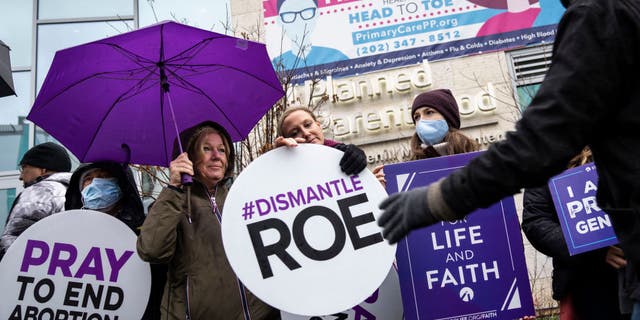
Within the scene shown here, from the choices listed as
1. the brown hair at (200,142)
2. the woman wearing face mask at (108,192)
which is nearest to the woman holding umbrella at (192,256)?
A: the brown hair at (200,142)

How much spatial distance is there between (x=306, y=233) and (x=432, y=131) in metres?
1.11

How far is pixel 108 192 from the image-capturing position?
320 cm

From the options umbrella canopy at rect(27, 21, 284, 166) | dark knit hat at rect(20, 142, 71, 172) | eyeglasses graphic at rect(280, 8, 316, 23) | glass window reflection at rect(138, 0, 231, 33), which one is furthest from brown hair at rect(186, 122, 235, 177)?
glass window reflection at rect(138, 0, 231, 33)

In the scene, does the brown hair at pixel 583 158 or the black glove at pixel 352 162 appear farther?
the brown hair at pixel 583 158

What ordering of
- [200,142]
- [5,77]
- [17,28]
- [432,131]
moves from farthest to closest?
[17,28], [5,77], [432,131], [200,142]

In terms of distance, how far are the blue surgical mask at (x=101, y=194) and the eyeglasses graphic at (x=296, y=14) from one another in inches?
239

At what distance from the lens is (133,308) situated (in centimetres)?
286

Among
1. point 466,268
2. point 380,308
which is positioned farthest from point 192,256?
point 466,268

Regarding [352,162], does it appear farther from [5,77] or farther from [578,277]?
[5,77]

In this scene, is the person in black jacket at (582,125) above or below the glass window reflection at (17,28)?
below

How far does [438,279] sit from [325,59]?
626cm

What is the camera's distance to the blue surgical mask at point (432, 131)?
3176 millimetres

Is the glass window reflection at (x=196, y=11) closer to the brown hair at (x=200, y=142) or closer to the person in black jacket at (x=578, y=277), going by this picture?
the brown hair at (x=200, y=142)

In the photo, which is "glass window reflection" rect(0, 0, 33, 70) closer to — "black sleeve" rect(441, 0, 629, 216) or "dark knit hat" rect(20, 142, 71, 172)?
"dark knit hat" rect(20, 142, 71, 172)
